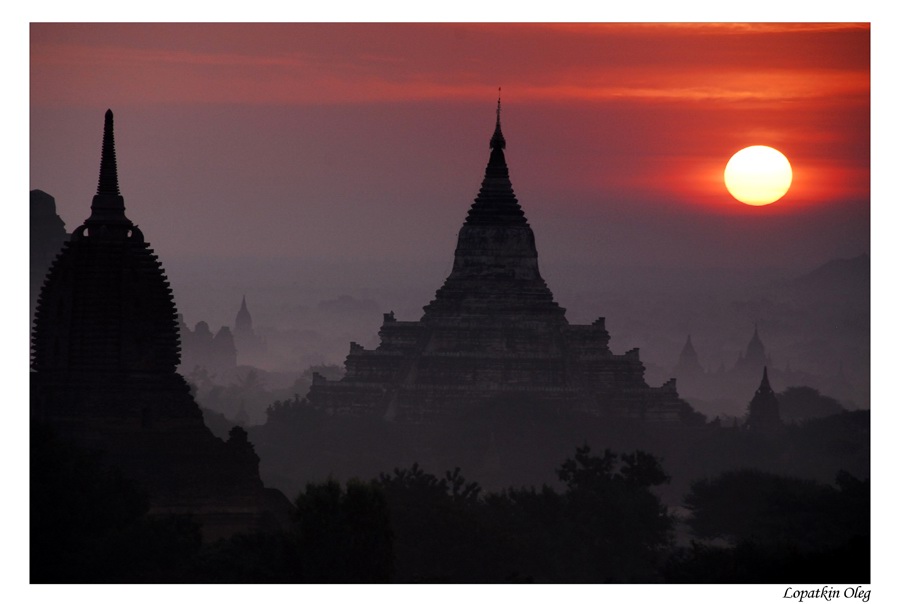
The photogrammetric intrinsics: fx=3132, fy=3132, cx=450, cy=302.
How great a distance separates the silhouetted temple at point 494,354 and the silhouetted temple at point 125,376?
61.2m

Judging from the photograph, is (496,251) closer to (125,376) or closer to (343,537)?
(125,376)

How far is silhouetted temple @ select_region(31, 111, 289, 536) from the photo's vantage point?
83.2 m

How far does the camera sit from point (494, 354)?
154 meters

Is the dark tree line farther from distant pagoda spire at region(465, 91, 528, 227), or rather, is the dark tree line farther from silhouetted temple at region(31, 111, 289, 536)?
distant pagoda spire at region(465, 91, 528, 227)

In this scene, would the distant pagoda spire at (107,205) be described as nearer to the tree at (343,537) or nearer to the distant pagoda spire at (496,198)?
the tree at (343,537)

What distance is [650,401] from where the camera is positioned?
153 metres

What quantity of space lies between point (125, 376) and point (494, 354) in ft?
227

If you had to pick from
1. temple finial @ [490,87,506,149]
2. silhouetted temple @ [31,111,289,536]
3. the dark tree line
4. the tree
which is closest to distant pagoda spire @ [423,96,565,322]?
temple finial @ [490,87,506,149]

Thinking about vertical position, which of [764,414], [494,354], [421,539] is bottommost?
[421,539]

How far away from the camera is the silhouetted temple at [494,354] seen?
496 ft

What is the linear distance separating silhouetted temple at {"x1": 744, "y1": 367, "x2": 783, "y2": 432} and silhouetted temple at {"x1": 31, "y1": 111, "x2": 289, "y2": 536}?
228ft

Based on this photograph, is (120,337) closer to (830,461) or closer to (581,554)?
(581,554)

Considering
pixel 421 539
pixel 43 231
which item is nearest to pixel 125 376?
pixel 421 539

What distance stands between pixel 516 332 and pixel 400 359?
592 cm
